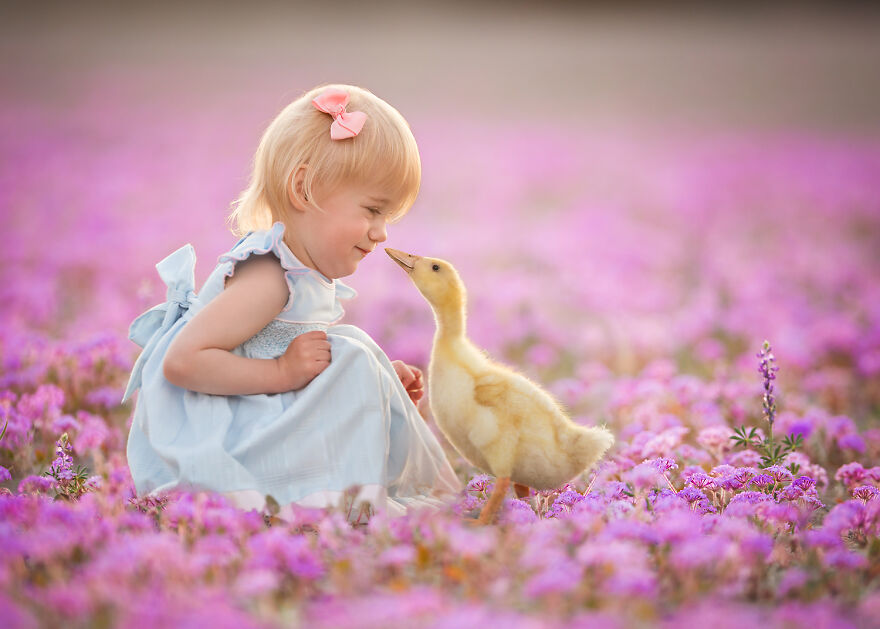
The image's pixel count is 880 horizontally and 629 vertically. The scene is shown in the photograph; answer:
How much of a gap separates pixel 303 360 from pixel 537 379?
320cm

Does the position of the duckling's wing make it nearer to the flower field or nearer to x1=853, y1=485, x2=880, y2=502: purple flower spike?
the flower field

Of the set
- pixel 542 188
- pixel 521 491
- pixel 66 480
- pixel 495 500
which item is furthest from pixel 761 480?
pixel 542 188

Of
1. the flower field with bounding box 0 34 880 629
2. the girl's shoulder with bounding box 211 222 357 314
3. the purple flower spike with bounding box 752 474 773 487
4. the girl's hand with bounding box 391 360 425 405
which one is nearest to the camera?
the flower field with bounding box 0 34 880 629

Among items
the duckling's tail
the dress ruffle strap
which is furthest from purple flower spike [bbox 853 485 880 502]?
the dress ruffle strap

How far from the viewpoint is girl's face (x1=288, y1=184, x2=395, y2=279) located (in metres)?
2.98

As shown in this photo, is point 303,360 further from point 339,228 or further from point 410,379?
point 410,379

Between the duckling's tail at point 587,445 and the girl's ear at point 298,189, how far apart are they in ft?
4.27

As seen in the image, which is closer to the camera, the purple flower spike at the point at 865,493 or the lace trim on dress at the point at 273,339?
the lace trim on dress at the point at 273,339

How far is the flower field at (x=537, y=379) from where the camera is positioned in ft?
6.98

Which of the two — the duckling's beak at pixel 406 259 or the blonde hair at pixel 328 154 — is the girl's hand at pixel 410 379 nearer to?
the duckling's beak at pixel 406 259

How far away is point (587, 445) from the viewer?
288 centimetres

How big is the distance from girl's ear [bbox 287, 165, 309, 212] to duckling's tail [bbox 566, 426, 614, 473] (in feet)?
4.27

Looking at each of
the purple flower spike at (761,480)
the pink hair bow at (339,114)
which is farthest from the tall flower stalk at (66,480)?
the purple flower spike at (761,480)

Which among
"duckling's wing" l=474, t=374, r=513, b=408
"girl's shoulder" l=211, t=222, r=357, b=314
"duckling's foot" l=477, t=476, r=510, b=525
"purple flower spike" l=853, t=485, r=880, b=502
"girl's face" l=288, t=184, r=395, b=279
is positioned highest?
"girl's face" l=288, t=184, r=395, b=279
